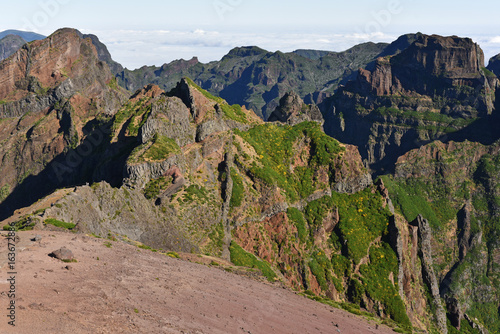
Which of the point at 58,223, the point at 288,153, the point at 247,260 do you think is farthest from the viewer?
the point at 288,153

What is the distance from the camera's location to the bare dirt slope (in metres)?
27.2

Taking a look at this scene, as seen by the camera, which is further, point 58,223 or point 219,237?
point 219,237

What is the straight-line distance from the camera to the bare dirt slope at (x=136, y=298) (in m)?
27.2

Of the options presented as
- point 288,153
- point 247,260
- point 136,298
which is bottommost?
point 247,260

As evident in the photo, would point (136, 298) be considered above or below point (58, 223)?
above

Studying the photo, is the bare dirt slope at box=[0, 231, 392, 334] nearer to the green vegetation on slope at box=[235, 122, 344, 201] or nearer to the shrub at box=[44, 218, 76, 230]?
the shrub at box=[44, 218, 76, 230]

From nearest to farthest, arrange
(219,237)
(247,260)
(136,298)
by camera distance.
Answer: (136,298)
(247,260)
(219,237)

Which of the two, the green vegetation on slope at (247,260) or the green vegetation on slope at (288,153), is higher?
the green vegetation on slope at (288,153)

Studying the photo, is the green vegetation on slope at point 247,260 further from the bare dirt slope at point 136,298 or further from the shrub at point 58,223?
the shrub at point 58,223

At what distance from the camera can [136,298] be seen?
3294cm

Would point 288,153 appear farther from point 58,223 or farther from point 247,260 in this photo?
point 58,223

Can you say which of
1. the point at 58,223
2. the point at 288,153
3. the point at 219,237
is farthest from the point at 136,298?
the point at 288,153

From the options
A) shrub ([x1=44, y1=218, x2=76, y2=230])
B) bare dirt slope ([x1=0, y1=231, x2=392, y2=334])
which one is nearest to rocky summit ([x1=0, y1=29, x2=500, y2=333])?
bare dirt slope ([x1=0, y1=231, x2=392, y2=334])

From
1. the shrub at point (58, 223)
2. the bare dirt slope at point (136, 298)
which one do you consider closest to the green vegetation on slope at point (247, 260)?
the bare dirt slope at point (136, 298)
